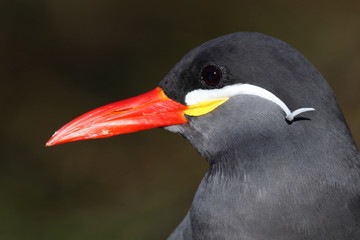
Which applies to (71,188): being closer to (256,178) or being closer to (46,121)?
(46,121)

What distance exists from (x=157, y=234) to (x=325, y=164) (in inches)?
172

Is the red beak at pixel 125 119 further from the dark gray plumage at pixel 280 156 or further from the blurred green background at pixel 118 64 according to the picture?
the blurred green background at pixel 118 64

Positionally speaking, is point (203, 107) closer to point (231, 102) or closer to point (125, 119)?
point (231, 102)

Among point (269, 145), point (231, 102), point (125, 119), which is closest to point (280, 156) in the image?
point (269, 145)

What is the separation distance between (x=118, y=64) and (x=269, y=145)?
5465 millimetres

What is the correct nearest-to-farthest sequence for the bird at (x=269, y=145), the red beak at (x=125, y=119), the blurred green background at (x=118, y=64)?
the bird at (x=269, y=145), the red beak at (x=125, y=119), the blurred green background at (x=118, y=64)

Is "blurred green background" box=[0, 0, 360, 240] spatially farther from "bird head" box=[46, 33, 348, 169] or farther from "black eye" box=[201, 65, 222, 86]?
"black eye" box=[201, 65, 222, 86]

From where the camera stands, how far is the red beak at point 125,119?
136 inches

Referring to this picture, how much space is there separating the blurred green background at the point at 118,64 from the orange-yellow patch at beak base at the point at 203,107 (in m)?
4.53

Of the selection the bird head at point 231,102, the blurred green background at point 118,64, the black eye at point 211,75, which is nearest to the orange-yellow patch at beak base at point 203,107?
the bird head at point 231,102

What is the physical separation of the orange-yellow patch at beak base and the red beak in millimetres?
46

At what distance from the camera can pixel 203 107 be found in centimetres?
→ 335

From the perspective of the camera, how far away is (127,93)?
8.18 meters

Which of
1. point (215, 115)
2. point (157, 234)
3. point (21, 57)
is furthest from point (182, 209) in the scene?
point (215, 115)
